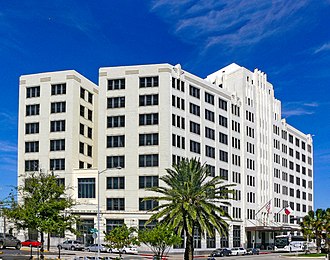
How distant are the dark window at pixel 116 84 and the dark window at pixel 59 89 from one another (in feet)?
28.0

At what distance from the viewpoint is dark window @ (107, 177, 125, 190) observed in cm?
9756

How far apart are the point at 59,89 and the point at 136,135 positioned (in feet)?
55.1

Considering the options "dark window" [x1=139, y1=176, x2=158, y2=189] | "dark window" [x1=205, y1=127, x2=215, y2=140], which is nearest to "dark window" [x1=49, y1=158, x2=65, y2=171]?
"dark window" [x1=139, y1=176, x2=158, y2=189]

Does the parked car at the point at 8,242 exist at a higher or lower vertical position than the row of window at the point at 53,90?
lower

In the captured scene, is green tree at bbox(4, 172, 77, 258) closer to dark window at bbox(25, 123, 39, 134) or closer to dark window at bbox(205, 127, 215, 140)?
dark window at bbox(25, 123, 39, 134)

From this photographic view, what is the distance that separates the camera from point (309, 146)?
16162 cm

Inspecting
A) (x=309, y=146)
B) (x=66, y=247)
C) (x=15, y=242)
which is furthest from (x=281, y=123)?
(x=15, y=242)

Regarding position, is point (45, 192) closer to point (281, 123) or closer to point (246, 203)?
point (246, 203)

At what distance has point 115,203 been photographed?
3844 inches

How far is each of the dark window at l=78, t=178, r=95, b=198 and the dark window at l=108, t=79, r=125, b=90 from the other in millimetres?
16309

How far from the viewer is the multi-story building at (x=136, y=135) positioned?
318 ft

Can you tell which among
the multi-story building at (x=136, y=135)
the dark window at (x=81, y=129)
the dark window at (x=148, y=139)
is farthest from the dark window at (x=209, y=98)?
the dark window at (x=81, y=129)

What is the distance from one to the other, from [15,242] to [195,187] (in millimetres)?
31024

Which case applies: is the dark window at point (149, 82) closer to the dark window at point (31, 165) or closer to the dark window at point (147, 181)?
the dark window at point (147, 181)
